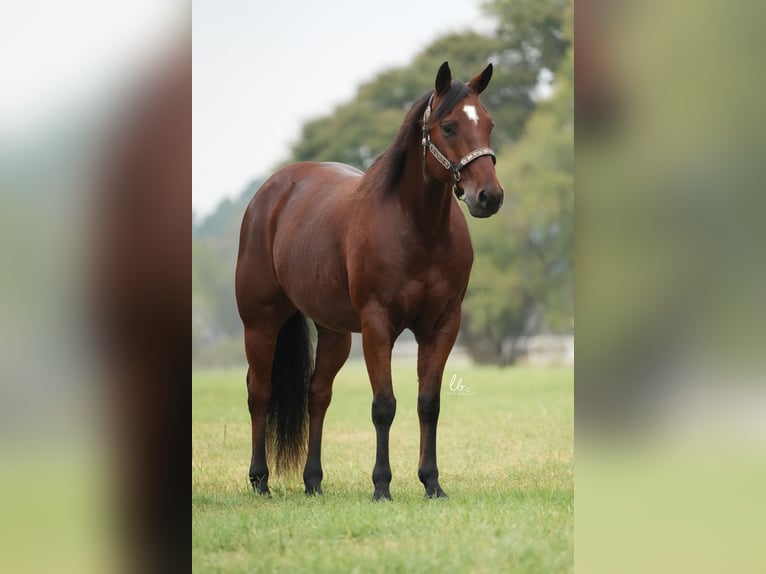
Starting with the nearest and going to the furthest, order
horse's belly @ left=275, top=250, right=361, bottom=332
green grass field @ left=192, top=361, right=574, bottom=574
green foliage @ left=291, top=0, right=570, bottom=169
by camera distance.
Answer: green grass field @ left=192, top=361, right=574, bottom=574 < horse's belly @ left=275, top=250, right=361, bottom=332 < green foliage @ left=291, top=0, right=570, bottom=169

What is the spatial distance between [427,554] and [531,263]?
18.2 metres

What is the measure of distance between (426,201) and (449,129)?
16.9 inches

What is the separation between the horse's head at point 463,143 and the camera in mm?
4262

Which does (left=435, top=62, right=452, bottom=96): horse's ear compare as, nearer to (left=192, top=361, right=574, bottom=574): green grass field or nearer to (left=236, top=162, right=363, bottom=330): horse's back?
(left=236, top=162, right=363, bottom=330): horse's back

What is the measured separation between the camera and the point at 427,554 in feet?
11.3

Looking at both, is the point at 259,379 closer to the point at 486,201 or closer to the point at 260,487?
the point at 260,487

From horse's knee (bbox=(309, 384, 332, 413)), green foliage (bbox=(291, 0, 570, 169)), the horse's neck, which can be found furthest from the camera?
green foliage (bbox=(291, 0, 570, 169))

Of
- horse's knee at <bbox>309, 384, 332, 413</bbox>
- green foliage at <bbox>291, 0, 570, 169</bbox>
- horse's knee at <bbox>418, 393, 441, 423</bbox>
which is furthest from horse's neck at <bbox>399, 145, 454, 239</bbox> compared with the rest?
green foliage at <bbox>291, 0, 570, 169</bbox>

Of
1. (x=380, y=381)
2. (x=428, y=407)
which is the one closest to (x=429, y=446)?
(x=428, y=407)

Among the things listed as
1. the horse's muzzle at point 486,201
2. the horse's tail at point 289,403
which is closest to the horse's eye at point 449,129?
the horse's muzzle at point 486,201

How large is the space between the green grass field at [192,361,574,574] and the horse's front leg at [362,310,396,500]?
0.14 metres

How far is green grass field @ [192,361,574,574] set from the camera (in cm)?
343

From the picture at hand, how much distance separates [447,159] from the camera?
14.7 ft

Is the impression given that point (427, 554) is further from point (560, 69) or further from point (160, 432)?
point (560, 69)
